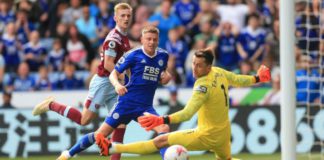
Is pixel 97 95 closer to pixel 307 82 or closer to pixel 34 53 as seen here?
pixel 307 82

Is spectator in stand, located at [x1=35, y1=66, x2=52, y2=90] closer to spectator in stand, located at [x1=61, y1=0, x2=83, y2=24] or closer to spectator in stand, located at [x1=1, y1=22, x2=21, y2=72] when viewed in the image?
spectator in stand, located at [x1=1, y1=22, x2=21, y2=72]

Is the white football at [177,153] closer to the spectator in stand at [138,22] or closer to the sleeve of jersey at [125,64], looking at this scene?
the sleeve of jersey at [125,64]

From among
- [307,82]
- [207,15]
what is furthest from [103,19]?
[307,82]

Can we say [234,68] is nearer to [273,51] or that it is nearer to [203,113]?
[273,51]

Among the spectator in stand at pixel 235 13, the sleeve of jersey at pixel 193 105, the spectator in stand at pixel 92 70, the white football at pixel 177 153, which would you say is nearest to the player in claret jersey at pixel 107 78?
the white football at pixel 177 153

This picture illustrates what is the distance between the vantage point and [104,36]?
19.4 meters

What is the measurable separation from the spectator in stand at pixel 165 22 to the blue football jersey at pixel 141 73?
774cm

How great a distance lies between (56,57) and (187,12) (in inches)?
118

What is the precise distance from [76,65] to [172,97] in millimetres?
2637

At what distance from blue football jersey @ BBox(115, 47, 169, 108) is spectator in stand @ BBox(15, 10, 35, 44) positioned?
26.4 ft

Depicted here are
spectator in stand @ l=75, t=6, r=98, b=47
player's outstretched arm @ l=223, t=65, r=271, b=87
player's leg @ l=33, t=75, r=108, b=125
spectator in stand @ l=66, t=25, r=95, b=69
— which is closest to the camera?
player's outstretched arm @ l=223, t=65, r=271, b=87

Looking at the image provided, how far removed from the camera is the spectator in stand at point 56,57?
19.0 m

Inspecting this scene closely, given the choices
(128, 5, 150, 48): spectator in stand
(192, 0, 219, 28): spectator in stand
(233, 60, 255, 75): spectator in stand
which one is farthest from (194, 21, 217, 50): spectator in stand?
(128, 5, 150, 48): spectator in stand

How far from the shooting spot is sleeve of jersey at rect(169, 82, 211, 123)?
34.0 ft
